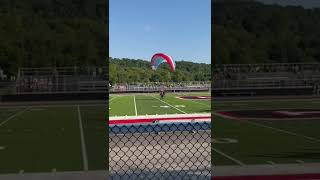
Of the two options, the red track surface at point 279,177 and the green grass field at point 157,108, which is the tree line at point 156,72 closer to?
the green grass field at point 157,108

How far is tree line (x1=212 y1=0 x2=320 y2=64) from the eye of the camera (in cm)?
6975

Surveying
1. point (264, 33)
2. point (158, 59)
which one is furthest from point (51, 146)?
point (264, 33)

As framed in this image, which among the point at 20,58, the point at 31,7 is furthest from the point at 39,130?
the point at 31,7

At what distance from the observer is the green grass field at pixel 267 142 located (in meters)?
8.91

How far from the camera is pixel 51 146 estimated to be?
11359 millimetres

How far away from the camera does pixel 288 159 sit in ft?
28.9

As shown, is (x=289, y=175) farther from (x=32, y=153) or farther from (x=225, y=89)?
(x=225, y=89)

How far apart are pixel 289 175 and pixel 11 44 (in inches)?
2243

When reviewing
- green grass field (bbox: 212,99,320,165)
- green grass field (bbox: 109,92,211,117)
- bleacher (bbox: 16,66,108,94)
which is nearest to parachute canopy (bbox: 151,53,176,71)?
bleacher (bbox: 16,66,108,94)

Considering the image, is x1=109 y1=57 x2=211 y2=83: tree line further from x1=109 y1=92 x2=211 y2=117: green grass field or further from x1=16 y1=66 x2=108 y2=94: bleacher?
x1=109 y1=92 x2=211 y2=117: green grass field

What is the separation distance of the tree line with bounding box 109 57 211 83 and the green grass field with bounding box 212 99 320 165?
64.2 m

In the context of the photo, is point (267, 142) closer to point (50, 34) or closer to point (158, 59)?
point (158, 59)

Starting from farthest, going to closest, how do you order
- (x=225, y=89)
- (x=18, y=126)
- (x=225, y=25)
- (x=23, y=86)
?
1. (x=225, y=25)
2. (x=225, y=89)
3. (x=23, y=86)
4. (x=18, y=126)

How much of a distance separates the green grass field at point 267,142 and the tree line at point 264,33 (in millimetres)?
46361
